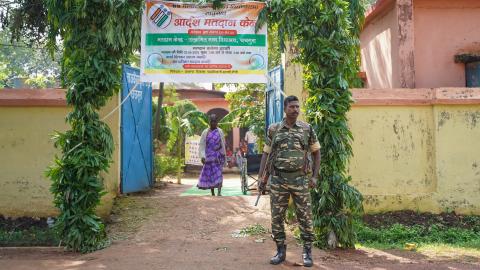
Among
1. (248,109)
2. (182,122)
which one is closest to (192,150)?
(182,122)

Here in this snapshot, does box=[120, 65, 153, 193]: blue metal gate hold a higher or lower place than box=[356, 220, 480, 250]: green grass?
higher

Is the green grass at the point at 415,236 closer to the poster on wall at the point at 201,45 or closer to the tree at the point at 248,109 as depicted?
the poster on wall at the point at 201,45

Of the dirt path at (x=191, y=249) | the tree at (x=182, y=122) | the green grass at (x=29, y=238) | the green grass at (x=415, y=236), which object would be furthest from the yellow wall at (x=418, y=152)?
the tree at (x=182, y=122)

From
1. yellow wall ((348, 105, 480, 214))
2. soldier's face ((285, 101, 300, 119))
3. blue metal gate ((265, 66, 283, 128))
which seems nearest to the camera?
soldier's face ((285, 101, 300, 119))

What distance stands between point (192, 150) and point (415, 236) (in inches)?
380

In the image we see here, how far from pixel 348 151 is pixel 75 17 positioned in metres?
4.07

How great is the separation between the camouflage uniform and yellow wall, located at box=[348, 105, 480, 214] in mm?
2837

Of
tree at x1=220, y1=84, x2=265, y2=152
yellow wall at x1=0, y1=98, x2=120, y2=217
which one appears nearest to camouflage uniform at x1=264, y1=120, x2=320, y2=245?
yellow wall at x1=0, y1=98, x2=120, y2=217

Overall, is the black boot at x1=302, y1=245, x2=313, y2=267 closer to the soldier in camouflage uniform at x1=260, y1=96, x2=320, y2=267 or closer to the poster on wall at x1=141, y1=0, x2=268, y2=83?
the soldier in camouflage uniform at x1=260, y1=96, x2=320, y2=267

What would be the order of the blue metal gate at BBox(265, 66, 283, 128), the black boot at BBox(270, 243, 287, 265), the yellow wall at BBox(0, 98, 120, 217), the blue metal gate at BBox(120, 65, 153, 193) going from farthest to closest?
the blue metal gate at BBox(120, 65, 153, 193), the blue metal gate at BBox(265, 66, 283, 128), the yellow wall at BBox(0, 98, 120, 217), the black boot at BBox(270, 243, 287, 265)

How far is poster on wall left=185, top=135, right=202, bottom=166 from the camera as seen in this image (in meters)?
15.6

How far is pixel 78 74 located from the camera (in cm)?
636

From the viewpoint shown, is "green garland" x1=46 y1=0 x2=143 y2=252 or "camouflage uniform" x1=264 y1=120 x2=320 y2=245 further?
"green garland" x1=46 y1=0 x2=143 y2=252

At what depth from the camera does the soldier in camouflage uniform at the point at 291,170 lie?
17.6ft
